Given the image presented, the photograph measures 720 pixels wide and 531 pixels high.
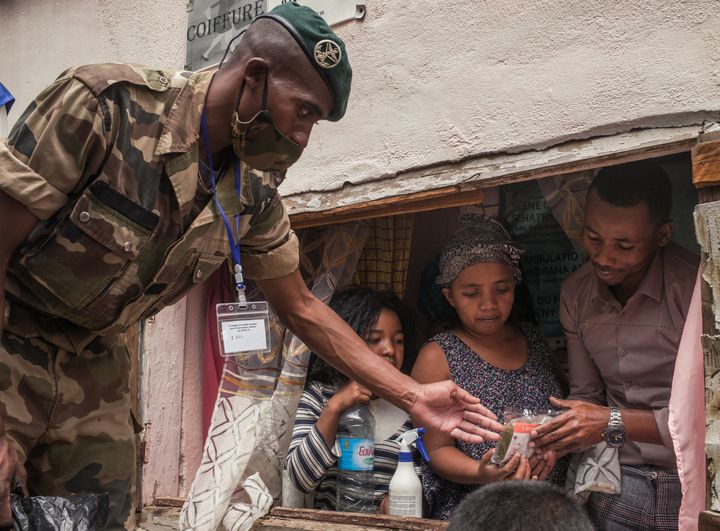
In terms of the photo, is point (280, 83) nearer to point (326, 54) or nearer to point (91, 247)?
point (326, 54)

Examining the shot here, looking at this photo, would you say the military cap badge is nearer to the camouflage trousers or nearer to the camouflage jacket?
the camouflage jacket

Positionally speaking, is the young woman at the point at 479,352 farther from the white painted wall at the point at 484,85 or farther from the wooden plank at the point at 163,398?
the wooden plank at the point at 163,398

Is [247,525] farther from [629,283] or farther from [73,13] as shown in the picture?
[73,13]

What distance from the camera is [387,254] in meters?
4.52

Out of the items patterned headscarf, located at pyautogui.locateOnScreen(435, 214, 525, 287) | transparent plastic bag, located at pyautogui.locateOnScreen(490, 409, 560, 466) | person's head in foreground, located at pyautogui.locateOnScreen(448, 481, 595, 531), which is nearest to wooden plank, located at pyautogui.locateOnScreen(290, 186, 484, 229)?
patterned headscarf, located at pyautogui.locateOnScreen(435, 214, 525, 287)

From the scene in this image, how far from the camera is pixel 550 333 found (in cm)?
445

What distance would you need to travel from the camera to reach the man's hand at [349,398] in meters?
3.94

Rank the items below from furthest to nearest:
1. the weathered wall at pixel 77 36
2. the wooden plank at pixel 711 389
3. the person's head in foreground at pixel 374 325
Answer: the weathered wall at pixel 77 36, the person's head in foreground at pixel 374 325, the wooden plank at pixel 711 389

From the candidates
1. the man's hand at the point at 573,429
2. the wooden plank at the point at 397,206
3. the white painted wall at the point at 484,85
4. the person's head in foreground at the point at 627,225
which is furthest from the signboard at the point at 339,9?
the man's hand at the point at 573,429

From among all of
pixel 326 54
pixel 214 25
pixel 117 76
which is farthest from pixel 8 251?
pixel 214 25

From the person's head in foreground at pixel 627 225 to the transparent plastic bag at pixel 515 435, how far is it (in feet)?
2.25

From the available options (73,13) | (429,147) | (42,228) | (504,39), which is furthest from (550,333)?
(73,13)

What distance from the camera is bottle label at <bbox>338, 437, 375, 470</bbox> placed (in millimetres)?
3896

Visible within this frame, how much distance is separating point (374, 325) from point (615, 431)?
1308 millimetres
